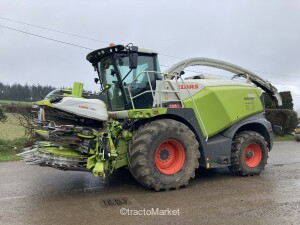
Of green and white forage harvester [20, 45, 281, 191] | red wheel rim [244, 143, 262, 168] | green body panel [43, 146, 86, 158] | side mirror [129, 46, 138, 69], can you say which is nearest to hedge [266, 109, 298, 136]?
green and white forage harvester [20, 45, 281, 191]

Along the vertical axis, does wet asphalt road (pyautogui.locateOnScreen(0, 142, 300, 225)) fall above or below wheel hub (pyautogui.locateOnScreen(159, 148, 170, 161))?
below

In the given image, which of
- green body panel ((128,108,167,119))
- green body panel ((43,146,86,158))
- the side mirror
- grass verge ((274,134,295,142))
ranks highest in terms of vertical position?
the side mirror

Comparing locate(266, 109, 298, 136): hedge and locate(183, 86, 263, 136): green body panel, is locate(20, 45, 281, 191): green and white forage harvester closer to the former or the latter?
locate(183, 86, 263, 136): green body panel

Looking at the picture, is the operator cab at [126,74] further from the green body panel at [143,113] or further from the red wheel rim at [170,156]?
the red wheel rim at [170,156]

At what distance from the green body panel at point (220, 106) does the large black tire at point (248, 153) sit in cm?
48

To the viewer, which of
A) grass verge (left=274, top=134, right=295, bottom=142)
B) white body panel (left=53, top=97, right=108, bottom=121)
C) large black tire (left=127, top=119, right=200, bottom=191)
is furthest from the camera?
grass verge (left=274, top=134, right=295, bottom=142)

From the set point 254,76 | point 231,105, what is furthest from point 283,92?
point 231,105

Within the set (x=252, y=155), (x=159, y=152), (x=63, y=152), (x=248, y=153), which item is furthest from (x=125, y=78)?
(x=252, y=155)

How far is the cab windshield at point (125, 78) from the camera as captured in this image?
21.9ft

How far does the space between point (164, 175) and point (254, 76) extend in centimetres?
474

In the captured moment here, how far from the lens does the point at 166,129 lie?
6168 mm

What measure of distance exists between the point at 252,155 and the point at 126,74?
3.63 metres

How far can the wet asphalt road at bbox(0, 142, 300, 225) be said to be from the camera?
185 inches

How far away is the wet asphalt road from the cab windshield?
1.73m
